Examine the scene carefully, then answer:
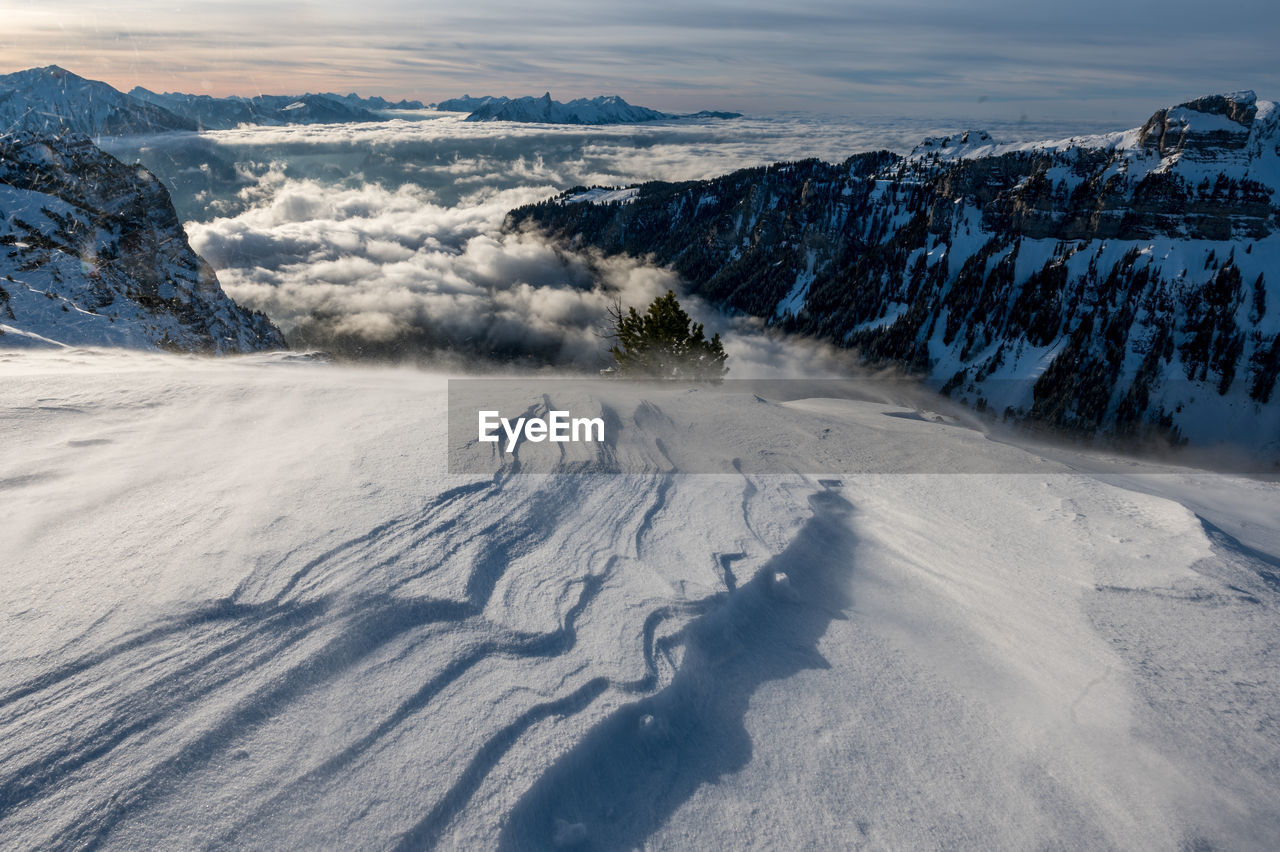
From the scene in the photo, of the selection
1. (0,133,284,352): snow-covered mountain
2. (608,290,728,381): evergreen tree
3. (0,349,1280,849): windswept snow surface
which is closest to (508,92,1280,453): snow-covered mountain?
(608,290,728,381): evergreen tree

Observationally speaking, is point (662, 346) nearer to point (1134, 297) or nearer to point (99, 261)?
point (99, 261)

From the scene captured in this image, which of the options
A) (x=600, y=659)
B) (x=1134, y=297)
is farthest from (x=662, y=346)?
(x=1134, y=297)

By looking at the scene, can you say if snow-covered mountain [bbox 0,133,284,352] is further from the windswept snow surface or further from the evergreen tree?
the windswept snow surface

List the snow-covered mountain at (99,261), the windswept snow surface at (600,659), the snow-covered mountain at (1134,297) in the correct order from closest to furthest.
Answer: the windswept snow surface at (600,659) < the snow-covered mountain at (99,261) < the snow-covered mountain at (1134,297)

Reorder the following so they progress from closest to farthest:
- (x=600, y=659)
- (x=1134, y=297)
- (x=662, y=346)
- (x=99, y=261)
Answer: (x=600, y=659) < (x=662, y=346) < (x=99, y=261) < (x=1134, y=297)

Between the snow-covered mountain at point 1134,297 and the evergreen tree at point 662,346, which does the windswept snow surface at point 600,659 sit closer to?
the evergreen tree at point 662,346

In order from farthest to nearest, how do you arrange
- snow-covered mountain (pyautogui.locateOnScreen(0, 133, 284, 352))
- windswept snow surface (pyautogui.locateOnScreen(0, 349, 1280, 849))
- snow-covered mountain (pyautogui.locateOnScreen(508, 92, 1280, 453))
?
snow-covered mountain (pyautogui.locateOnScreen(508, 92, 1280, 453)), snow-covered mountain (pyautogui.locateOnScreen(0, 133, 284, 352)), windswept snow surface (pyautogui.locateOnScreen(0, 349, 1280, 849))

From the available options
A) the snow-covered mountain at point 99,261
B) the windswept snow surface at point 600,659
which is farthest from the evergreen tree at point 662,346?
the snow-covered mountain at point 99,261
